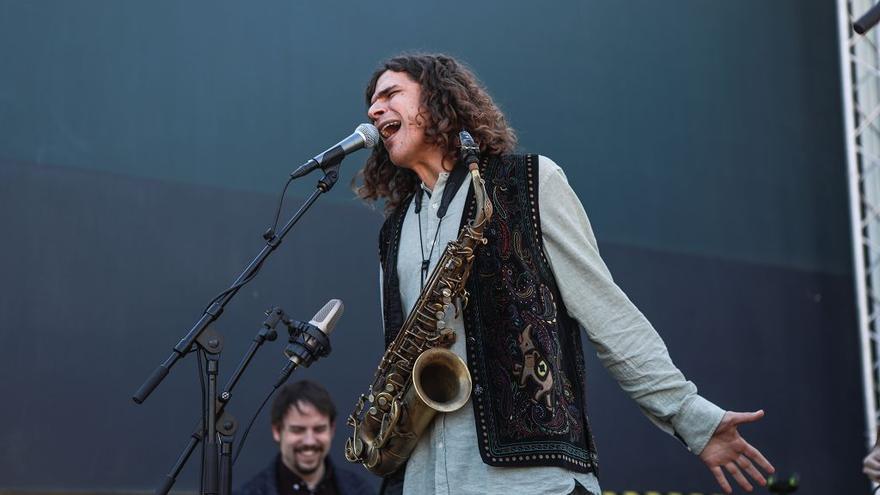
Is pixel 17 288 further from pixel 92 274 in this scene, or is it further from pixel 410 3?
pixel 410 3

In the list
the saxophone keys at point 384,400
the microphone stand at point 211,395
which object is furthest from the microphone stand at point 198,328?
the saxophone keys at point 384,400

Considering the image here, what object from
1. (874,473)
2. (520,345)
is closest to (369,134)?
(520,345)

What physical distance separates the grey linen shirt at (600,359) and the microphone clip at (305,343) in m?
0.26

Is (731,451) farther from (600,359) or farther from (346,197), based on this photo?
(346,197)

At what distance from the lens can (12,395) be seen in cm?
475

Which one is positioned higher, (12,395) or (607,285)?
(607,285)

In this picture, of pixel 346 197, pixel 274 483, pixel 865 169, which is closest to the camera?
pixel 274 483

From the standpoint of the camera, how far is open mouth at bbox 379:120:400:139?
3.25m

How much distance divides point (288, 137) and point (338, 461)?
1.62 m

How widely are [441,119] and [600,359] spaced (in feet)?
2.69

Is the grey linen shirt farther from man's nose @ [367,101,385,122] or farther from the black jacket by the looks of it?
the black jacket

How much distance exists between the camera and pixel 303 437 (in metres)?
5.18

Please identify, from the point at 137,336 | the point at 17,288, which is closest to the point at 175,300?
the point at 137,336

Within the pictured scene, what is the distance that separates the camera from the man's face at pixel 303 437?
5.15 metres
